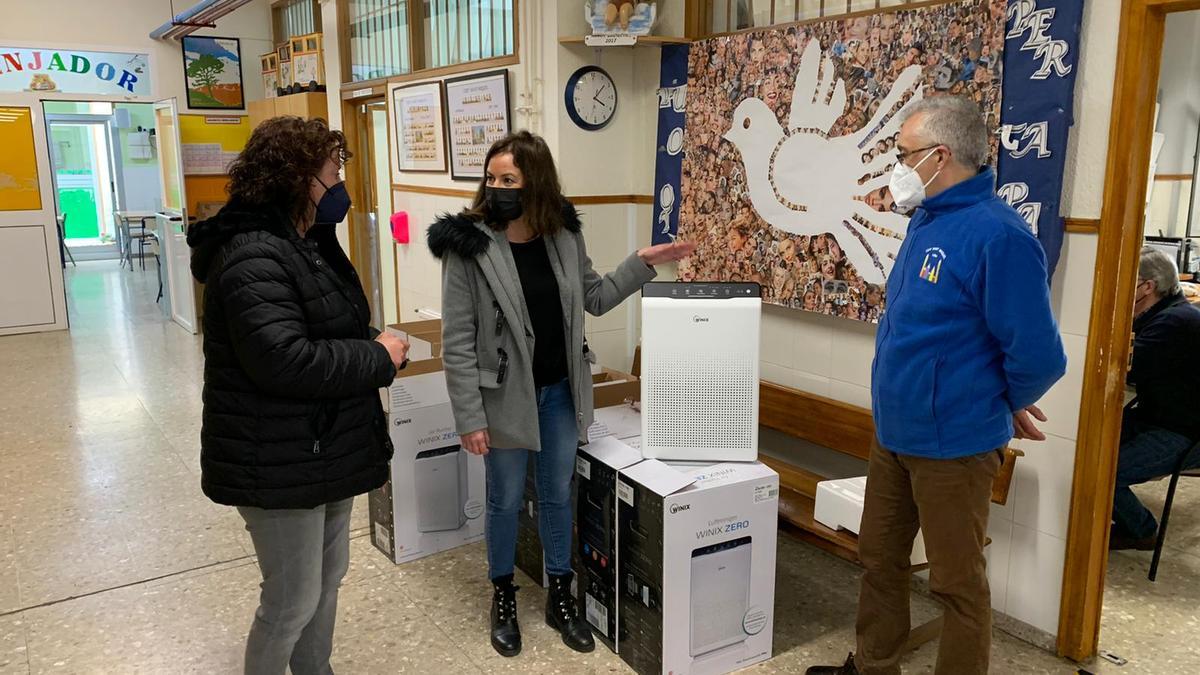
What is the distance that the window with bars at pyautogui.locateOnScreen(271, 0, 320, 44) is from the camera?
24.4 ft

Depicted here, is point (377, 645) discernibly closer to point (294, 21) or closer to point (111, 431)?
point (111, 431)

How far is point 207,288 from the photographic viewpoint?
179cm

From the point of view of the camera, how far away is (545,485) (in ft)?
8.59

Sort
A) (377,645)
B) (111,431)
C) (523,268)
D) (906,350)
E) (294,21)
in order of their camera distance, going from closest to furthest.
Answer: (906,350) < (523,268) < (377,645) < (111,431) < (294,21)

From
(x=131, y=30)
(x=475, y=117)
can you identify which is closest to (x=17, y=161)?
(x=131, y=30)

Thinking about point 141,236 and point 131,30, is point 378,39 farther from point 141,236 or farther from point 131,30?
point 141,236

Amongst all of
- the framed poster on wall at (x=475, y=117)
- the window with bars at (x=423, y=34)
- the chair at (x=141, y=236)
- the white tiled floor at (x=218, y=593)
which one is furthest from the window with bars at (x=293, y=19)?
the white tiled floor at (x=218, y=593)

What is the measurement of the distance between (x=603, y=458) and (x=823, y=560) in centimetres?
117

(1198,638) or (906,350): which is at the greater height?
(906,350)

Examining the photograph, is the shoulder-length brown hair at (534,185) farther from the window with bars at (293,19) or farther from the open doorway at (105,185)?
the open doorway at (105,185)

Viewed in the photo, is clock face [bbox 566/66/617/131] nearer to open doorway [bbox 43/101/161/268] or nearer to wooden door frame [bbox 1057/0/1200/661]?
wooden door frame [bbox 1057/0/1200/661]

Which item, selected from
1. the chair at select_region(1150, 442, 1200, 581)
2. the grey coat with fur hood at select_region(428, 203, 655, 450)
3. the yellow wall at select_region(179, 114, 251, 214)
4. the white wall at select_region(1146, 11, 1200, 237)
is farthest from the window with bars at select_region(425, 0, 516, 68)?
the white wall at select_region(1146, 11, 1200, 237)

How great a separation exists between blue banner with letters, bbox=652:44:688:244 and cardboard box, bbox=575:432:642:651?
1283 millimetres

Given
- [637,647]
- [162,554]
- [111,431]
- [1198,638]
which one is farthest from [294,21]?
[1198,638]
